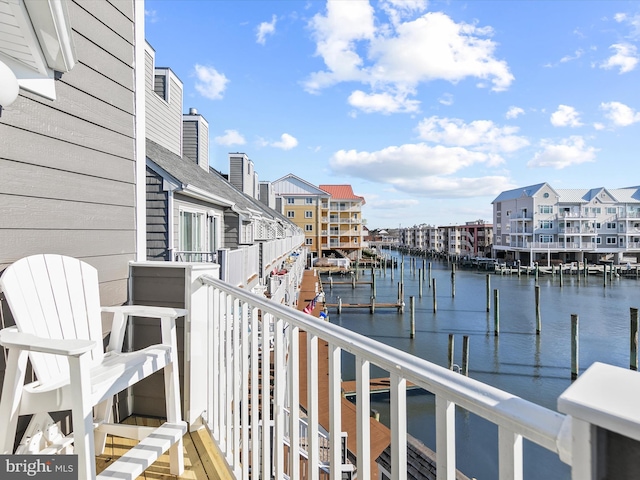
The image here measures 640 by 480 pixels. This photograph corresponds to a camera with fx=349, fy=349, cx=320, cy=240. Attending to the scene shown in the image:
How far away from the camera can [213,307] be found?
7.66 feet

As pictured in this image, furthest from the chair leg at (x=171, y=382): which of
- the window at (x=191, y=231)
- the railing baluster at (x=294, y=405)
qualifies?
the window at (x=191, y=231)

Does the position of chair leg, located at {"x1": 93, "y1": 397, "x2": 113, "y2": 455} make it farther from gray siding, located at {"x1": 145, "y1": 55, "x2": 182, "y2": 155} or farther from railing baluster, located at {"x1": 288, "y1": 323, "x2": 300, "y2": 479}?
gray siding, located at {"x1": 145, "y1": 55, "x2": 182, "y2": 155}

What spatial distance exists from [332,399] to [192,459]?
153 centimetres

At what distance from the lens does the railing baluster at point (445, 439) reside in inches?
30.7

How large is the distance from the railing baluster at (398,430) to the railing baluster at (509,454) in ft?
0.87

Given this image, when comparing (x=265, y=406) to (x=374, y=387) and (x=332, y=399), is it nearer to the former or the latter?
(x=332, y=399)

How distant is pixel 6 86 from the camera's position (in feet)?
5.73

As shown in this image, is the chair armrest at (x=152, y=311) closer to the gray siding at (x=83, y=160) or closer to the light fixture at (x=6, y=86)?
the gray siding at (x=83, y=160)

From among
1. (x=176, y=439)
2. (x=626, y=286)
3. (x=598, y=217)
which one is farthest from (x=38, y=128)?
(x=598, y=217)

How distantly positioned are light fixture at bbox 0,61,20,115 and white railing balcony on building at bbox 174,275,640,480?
143 cm

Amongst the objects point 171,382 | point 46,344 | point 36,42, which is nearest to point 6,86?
point 36,42

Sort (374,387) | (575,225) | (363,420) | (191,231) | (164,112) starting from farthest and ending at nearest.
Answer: (575,225) < (374,387) < (164,112) < (191,231) < (363,420)

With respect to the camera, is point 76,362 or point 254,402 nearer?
point 76,362

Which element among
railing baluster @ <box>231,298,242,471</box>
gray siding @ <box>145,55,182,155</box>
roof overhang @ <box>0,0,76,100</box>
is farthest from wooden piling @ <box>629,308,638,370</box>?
roof overhang @ <box>0,0,76,100</box>
